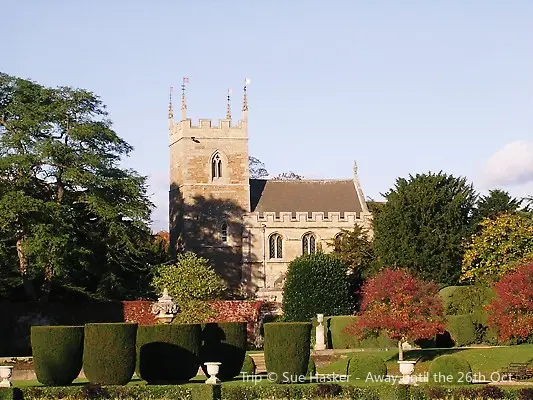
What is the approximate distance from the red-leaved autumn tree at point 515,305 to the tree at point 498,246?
972cm

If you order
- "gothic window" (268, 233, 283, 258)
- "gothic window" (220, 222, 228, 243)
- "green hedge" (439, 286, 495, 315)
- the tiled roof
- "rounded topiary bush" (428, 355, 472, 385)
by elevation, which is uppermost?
the tiled roof

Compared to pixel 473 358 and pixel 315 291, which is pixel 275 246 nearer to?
pixel 315 291

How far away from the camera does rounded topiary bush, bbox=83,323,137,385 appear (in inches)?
1226

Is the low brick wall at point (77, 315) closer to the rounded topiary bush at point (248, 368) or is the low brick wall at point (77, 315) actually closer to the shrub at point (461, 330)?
the shrub at point (461, 330)

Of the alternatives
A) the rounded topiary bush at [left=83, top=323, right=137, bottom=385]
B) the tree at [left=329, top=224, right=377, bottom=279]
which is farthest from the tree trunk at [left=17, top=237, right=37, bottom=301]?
the rounded topiary bush at [left=83, top=323, right=137, bottom=385]

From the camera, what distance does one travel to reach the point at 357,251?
6334 cm

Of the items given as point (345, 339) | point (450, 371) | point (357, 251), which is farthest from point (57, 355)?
point (357, 251)

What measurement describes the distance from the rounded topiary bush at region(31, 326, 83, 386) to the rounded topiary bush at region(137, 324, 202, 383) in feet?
5.82

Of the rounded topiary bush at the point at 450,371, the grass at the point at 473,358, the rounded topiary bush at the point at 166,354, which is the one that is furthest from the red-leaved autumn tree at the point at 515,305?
the rounded topiary bush at the point at 166,354

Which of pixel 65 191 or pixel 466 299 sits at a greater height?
pixel 65 191

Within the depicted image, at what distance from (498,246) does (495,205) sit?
7.31 metres

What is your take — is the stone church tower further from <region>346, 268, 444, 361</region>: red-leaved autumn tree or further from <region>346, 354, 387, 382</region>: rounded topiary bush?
<region>346, 354, 387, 382</region>: rounded topiary bush

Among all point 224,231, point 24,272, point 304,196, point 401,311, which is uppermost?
point 304,196

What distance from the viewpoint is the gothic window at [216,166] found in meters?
70.2
